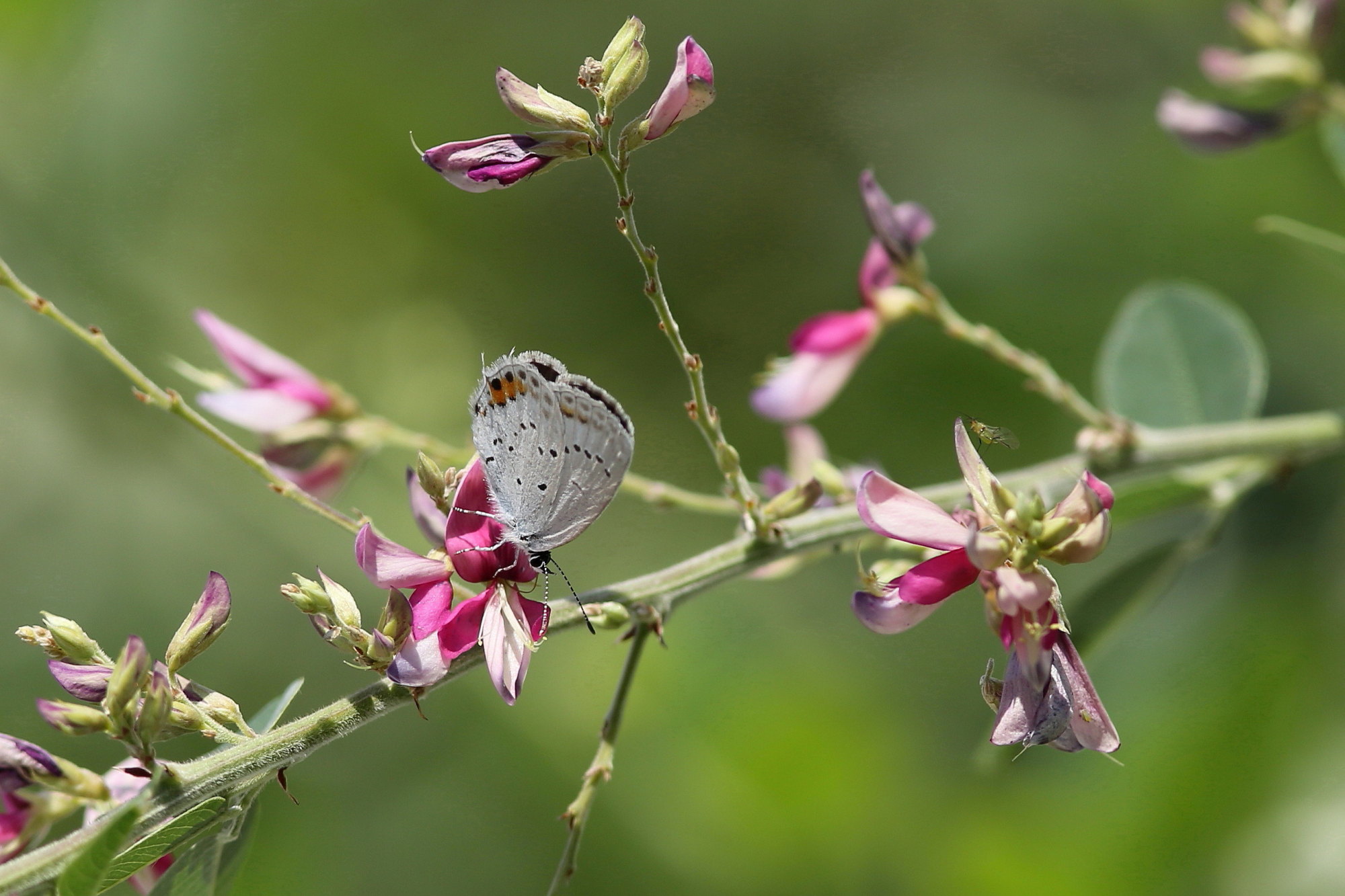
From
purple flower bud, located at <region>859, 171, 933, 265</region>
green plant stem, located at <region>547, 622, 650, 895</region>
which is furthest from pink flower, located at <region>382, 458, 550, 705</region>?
purple flower bud, located at <region>859, 171, 933, 265</region>

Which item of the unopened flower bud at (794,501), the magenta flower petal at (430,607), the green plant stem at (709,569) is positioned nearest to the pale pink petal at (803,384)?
the green plant stem at (709,569)

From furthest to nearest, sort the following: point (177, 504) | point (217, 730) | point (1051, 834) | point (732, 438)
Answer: point (177, 504) < point (732, 438) < point (1051, 834) < point (217, 730)

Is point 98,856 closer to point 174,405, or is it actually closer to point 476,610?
point 476,610

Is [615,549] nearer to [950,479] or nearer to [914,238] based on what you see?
[950,479]

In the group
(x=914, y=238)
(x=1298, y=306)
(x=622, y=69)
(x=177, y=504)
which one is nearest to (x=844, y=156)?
(x=1298, y=306)

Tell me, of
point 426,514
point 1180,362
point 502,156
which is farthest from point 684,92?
point 1180,362

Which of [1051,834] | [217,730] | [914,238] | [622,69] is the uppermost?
[914,238]

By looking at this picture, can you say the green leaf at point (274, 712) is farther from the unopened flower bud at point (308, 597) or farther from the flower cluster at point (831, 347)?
the flower cluster at point (831, 347)
